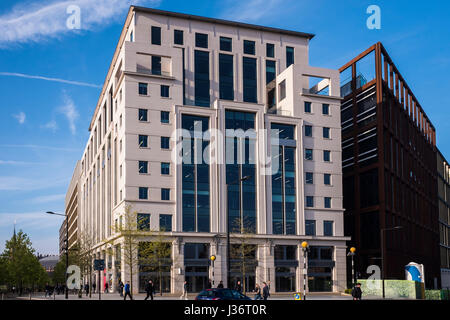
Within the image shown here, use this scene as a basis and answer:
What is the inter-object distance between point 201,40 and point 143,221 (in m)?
26.2

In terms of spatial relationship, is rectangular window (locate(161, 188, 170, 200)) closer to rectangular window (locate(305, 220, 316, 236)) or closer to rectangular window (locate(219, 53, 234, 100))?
rectangular window (locate(219, 53, 234, 100))

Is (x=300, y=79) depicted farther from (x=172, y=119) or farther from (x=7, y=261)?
(x=7, y=261)

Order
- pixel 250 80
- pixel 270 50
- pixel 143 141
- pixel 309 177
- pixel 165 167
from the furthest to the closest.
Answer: pixel 270 50 → pixel 250 80 → pixel 309 177 → pixel 165 167 → pixel 143 141

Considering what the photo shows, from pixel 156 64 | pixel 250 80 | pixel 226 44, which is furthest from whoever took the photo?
pixel 250 80

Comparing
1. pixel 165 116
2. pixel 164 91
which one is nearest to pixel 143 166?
pixel 165 116

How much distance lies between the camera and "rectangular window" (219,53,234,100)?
7719 cm

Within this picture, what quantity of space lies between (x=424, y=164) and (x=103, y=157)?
63.5 metres

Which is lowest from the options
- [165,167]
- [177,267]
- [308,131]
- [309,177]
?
[177,267]

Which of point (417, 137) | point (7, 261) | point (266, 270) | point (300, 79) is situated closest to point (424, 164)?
point (417, 137)

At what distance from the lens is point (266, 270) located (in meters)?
70.5

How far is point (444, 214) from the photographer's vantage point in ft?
473

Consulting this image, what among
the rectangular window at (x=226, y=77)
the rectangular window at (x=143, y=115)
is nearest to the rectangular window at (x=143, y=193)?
the rectangular window at (x=143, y=115)

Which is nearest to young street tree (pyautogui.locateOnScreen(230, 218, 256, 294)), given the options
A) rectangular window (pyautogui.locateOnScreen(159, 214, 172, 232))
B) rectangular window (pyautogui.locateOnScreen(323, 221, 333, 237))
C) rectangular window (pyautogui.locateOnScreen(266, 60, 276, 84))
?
rectangular window (pyautogui.locateOnScreen(159, 214, 172, 232))

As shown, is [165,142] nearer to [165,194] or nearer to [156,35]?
[165,194]
